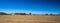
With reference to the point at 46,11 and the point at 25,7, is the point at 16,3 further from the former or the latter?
the point at 46,11

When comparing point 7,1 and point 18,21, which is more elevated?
point 7,1

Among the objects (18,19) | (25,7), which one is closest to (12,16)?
(18,19)

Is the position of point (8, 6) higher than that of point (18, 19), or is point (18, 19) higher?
point (8, 6)

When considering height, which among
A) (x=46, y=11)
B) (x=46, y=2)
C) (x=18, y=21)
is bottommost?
(x=18, y=21)

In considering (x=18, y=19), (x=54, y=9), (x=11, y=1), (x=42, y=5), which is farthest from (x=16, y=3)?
(x=54, y=9)

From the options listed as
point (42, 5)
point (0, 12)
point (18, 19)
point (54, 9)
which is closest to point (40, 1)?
point (42, 5)

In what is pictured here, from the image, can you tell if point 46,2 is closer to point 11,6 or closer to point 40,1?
point 40,1

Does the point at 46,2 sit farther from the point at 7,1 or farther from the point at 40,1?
the point at 7,1
